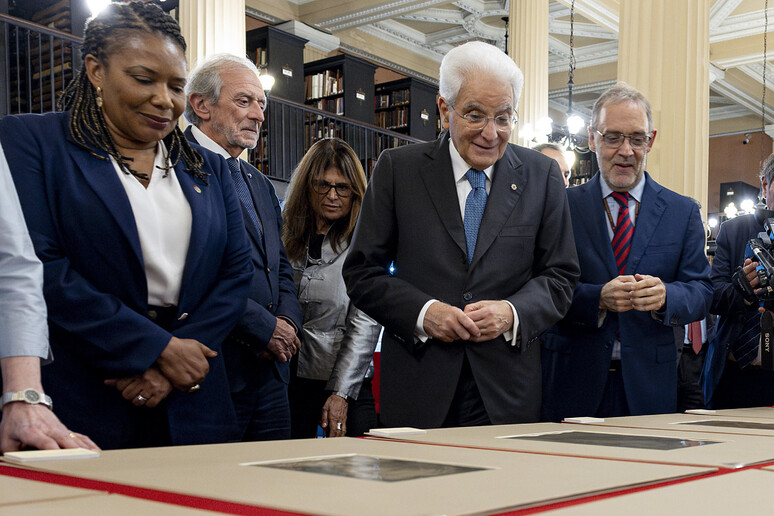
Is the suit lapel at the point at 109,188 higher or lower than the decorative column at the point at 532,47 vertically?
lower

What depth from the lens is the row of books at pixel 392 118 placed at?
39.1 ft

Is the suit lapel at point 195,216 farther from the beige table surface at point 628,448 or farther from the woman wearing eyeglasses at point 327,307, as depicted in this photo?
Result: the woman wearing eyeglasses at point 327,307

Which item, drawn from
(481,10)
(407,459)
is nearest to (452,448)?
(407,459)

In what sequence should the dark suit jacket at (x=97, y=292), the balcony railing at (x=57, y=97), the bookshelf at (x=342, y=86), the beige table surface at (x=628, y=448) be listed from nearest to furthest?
the beige table surface at (x=628, y=448) → the dark suit jacket at (x=97, y=292) → the balcony railing at (x=57, y=97) → the bookshelf at (x=342, y=86)

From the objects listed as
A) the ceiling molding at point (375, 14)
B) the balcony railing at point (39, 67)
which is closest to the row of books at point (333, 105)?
the ceiling molding at point (375, 14)

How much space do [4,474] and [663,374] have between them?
1575 mm

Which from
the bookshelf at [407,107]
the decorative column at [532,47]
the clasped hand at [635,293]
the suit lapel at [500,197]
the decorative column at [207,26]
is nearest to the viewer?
the suit lapel at [500,197]

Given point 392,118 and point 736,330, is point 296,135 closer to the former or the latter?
point 392,118

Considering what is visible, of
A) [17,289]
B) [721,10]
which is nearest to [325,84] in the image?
[721,10]

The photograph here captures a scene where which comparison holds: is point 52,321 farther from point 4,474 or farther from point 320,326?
point 320,326

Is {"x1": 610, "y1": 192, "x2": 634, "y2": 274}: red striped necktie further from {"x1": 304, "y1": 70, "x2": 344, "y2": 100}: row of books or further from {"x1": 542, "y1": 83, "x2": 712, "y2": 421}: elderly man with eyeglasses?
{"x1": 304, "y1": 70, "x2": 344, "y2": 100}: row of books

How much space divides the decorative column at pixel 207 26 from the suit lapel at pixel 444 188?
4400 mm

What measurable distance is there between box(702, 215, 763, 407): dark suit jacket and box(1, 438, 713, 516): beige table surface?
1.63 m

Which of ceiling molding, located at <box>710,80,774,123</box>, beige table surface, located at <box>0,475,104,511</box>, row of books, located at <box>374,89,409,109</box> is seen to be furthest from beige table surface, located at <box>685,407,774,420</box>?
ceiling molding, located at <box>710,80,774,123</box>
